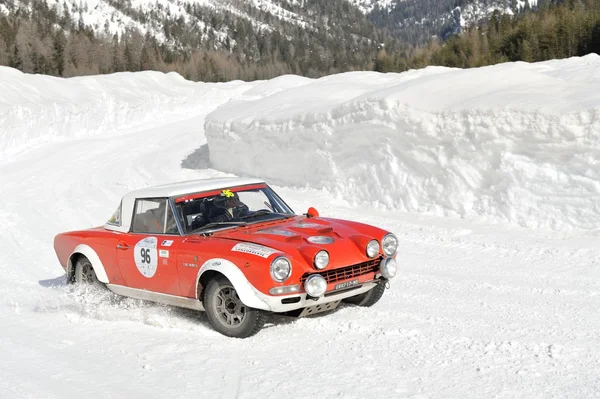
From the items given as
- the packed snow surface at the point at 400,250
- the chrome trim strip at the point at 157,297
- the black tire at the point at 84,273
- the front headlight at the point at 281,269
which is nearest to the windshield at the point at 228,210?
the chrome trim strip at the point at 157,297

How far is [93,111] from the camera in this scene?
1284 inches

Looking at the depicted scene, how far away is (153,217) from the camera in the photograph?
711 cm

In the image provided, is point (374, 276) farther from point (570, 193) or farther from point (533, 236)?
point (570, 193)

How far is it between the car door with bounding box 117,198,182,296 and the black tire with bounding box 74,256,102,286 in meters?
0.71

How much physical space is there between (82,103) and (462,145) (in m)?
26.0

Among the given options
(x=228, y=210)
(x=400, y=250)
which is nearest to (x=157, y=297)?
(x=228, y=210)

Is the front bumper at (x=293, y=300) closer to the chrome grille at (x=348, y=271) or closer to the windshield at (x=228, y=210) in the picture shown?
the chrome grille at (x=348, y=271)

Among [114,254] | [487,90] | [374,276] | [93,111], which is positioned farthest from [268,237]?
[93,111]

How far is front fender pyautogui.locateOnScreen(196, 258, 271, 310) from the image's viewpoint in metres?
5.75

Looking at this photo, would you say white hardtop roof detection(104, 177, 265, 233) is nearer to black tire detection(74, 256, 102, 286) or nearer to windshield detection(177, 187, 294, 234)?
windshield detection(177, 187, 294, 234)

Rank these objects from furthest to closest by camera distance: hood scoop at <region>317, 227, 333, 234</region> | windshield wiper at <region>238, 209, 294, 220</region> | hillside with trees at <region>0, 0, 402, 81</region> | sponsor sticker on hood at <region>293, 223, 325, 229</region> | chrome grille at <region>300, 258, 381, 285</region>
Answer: hillside with trees at <region>0, 0, 402, 81</region>
windshield wiper at <region>238, 209, 294, 220</region>
sponsor sticker on hood at <region>293, 223, 325, 229</region>
hood scoop at <region>317, 227, 333, 234</region>
chrome grille at <region>300, 258, 381, 285</region>

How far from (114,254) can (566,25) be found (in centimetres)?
6444

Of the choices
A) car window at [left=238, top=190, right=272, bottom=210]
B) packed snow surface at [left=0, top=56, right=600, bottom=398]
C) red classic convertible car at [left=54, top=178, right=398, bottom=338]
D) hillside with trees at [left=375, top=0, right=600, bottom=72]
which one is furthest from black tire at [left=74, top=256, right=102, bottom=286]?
hillside with trees at [left=375, top=0, right=600, bottom=72]

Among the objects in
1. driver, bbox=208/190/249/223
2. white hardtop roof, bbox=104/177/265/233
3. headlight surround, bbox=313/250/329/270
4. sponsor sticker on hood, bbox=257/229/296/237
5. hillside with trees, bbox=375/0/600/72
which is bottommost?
headlight surround, bbox=313/250/329/270
